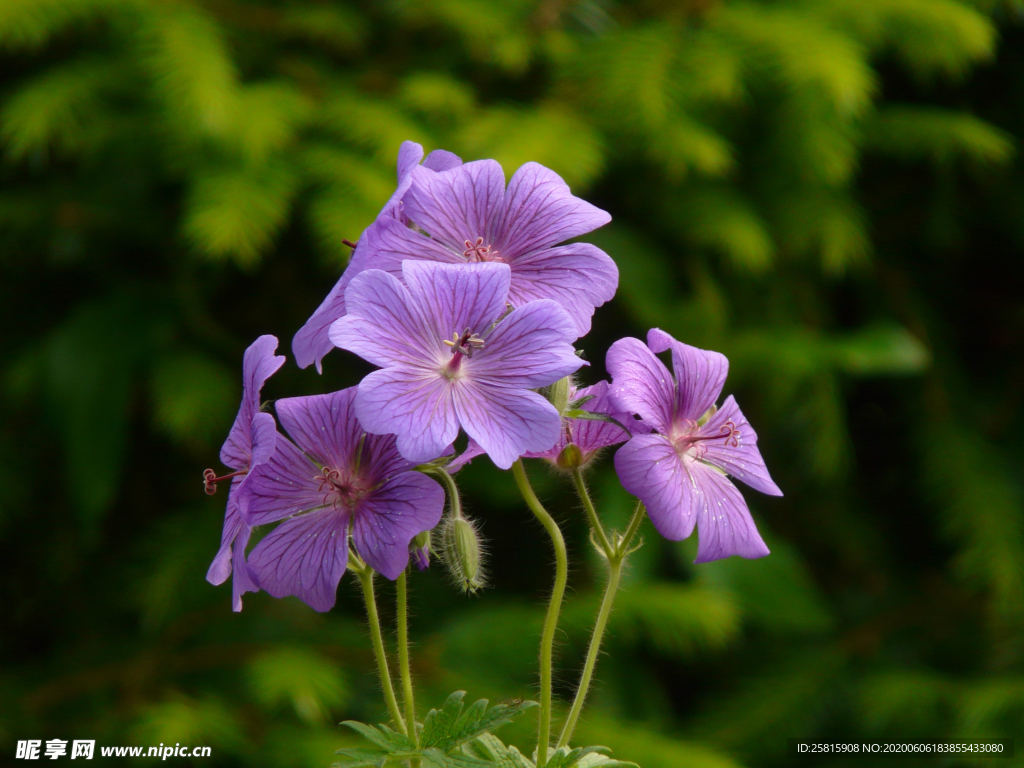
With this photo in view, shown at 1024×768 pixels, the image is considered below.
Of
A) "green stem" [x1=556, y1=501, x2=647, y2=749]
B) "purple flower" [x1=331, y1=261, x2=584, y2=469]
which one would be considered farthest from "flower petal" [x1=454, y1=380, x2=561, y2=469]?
"green stem" [x1=556, y1=501, x2=647, y2=749]

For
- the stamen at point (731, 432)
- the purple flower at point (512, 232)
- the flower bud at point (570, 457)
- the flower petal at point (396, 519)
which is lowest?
the flower petal at point (396, 519)

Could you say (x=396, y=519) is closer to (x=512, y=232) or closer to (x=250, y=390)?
(x=250, y=390)

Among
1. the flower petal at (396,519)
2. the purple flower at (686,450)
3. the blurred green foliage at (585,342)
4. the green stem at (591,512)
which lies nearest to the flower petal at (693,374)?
the purple flower at (686,450)

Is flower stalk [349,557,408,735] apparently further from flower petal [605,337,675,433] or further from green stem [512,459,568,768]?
flower petal [605,337,675,433]

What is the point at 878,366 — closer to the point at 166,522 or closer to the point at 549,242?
the point at 549,242

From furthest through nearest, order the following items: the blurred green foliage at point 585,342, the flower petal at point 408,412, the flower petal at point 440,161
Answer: the blurred green foliage at point 585,342, the flower petal at point 440,161, the flower petal at point 408,412

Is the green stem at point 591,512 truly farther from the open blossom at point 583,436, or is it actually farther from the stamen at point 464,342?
the stamen at point 464,342
